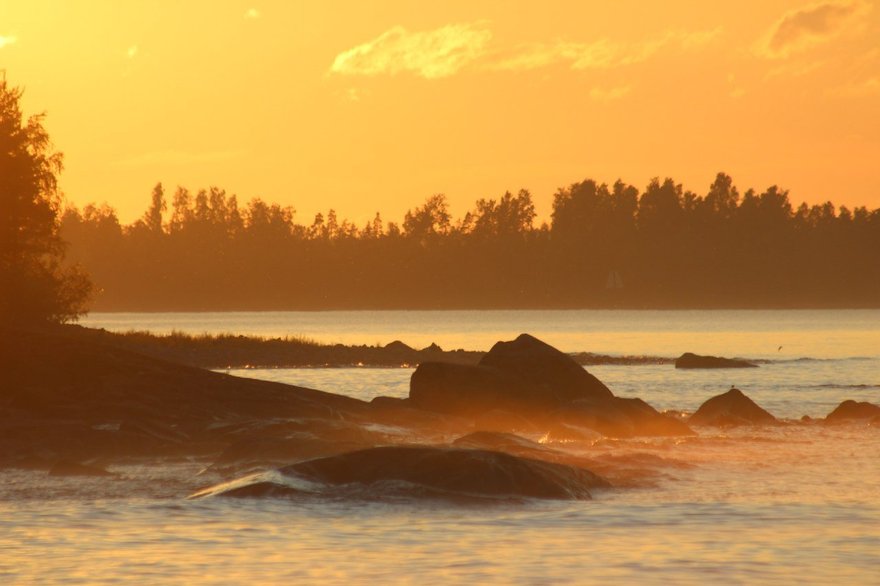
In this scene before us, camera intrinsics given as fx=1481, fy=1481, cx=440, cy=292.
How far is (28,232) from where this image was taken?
6850 centimetres

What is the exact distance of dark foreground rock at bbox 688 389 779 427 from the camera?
41025 mm

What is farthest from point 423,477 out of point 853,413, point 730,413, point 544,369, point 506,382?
point 853,413

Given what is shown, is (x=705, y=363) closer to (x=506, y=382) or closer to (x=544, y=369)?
(x=544, y=369)

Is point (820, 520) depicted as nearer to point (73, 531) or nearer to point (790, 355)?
point (73, 531)

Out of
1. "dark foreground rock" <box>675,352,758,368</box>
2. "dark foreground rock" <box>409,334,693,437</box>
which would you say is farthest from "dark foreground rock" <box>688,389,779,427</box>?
"dark foreground rock" <box>675,352,758,368</box>

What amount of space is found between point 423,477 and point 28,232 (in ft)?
160

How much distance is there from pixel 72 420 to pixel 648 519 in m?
14.7

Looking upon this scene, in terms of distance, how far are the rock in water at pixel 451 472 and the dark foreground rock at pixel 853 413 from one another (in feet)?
63.2

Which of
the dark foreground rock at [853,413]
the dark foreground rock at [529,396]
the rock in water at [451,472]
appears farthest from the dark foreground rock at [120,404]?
the dark foreground rock at [853,413]

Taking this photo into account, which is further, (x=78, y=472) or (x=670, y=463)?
(x=670, y=463)

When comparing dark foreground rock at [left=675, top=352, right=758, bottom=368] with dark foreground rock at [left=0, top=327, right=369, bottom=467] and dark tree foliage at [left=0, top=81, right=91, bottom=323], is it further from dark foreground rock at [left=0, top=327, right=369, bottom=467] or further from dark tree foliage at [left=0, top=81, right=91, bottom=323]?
dark foreground rock at [left=0, top=327, right=369, bottom=467]

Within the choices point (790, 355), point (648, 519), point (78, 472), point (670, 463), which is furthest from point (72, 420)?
point (790, 355)

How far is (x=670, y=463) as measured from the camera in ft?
98.6

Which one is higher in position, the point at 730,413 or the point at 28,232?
the point at 28,232
